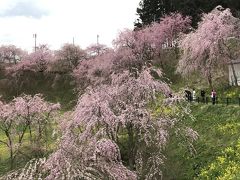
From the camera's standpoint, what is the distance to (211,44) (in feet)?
145

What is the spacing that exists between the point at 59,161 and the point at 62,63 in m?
58.7

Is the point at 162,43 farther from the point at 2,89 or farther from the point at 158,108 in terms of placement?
the point at 158,108

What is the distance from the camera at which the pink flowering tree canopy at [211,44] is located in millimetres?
44000

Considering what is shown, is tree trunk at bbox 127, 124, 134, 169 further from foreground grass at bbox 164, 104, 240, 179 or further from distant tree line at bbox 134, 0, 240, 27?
distant tree line at bbox 134, 0, 240, 27

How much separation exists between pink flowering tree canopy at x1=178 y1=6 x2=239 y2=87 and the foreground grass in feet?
29.5

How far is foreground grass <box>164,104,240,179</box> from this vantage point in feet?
89.9

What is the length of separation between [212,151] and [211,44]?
16.8 metres

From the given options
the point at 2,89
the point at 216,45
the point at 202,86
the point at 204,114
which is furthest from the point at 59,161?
the point at 2,89

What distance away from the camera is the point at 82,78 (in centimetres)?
6806

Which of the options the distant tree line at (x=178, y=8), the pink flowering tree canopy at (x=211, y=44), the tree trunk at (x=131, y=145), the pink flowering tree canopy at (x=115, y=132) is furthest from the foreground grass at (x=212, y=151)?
the distant tree line at (x=178, y=8)

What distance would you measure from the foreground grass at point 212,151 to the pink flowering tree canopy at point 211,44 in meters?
9.00

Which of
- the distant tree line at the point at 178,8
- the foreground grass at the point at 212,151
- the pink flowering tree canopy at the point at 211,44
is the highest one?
the distant tree line at the point at 178,8

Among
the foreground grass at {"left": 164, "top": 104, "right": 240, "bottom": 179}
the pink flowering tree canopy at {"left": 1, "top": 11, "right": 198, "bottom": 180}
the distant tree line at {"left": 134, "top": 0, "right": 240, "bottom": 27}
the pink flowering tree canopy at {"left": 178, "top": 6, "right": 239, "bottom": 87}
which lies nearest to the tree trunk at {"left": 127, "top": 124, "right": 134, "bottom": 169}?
the pink flowering tree canopy at {"left": 1, "top": 11, "right": 198, "bottom": 180}

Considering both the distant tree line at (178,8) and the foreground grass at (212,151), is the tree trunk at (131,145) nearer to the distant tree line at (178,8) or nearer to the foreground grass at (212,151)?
the foreground grass at (212,151)
